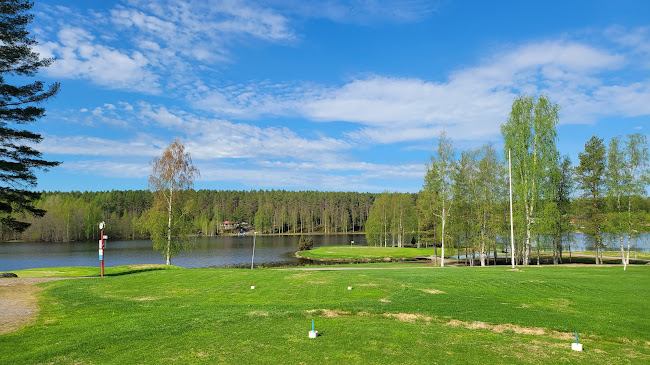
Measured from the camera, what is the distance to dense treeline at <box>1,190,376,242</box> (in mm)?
114688

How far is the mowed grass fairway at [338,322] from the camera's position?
29.6 ft

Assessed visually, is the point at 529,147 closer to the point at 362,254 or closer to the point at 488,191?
the point at 488,191

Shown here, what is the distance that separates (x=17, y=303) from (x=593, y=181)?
5485 cm

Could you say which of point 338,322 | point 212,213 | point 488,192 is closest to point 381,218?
point 488,192

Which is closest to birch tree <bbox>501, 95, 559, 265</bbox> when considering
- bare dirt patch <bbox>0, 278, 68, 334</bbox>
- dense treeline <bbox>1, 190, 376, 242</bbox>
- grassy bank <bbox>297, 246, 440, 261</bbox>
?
grassy bank <bbox>297, 246, 440, 261</bbox>

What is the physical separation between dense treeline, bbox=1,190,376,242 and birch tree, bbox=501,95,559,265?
93335 mm

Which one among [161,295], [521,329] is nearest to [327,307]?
[521,329]

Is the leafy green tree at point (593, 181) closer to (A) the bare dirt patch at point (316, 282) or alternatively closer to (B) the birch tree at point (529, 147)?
(B) the birch tree at point (529, 147)

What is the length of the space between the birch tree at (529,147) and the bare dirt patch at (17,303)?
4306 cm

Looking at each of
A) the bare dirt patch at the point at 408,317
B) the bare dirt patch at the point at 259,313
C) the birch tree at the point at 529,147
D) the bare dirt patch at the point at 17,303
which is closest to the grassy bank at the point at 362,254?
the birch tree at the point at 529,147

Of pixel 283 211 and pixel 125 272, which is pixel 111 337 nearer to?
pixel 125 272

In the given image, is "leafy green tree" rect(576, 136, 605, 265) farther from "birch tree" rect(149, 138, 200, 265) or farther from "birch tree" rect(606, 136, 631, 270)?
"birch tree" rect(149, 138, 200, 265)

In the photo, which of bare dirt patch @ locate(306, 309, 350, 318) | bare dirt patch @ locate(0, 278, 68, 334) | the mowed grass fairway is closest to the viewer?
the mowed grass fairway

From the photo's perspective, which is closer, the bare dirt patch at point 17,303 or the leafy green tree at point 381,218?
the bare dirt patch at point 17,303
